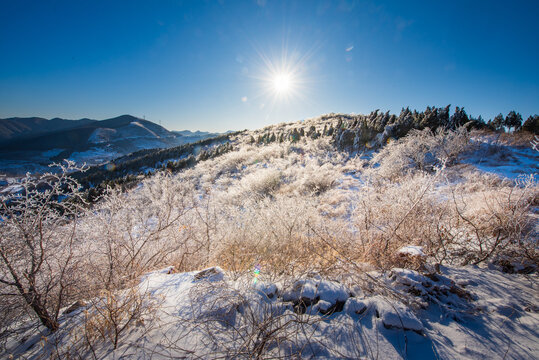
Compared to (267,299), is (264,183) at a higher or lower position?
lower

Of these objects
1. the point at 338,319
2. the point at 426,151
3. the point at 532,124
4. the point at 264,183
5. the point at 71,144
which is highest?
the point at 71,144

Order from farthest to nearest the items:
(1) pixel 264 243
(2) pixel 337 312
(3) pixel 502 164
A: (3) pixel 502 164 < (1) pixel 264 243 < (2) pixel 337 312

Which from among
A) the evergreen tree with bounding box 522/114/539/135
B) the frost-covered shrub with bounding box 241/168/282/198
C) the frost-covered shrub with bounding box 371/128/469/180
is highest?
the evergreen tree with bounding box 522/114/539/135

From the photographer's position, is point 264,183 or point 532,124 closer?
point 264,183

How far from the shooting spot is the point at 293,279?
6.85ft

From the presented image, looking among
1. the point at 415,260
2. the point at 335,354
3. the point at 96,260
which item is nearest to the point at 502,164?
the point at 415,260

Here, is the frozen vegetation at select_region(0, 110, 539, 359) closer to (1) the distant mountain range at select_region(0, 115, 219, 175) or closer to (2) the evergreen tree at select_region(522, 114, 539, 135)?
(2) the evergreen tree at select_region(522, 114, 539, 135)

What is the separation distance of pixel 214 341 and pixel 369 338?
1.20 m

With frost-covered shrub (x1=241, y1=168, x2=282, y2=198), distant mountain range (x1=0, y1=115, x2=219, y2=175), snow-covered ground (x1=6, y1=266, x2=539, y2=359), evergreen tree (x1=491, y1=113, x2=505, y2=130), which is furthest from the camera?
distant mountain range (x1=0, y1=115, x2=219, y2=175)

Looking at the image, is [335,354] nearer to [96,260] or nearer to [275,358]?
[275,358]

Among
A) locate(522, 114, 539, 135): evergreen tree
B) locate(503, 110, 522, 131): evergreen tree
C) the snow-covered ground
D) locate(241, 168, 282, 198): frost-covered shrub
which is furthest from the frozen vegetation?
locate(503, 110, 522, 131): evergreen tree

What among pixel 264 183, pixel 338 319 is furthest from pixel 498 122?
pixel 338 319

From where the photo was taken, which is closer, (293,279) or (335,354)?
(335,354)

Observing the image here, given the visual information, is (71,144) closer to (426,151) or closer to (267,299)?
(267,299)
